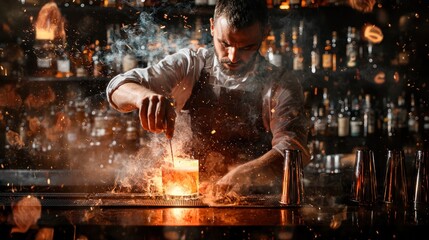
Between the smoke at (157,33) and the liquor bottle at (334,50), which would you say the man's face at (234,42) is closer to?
the smoke at (157,33)

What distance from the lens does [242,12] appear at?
87.0 inches

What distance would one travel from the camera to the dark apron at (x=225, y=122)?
102 inches

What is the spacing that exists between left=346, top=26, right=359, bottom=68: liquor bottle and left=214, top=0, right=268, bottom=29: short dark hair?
69.2 inches

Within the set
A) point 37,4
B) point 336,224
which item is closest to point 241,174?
point 336,224

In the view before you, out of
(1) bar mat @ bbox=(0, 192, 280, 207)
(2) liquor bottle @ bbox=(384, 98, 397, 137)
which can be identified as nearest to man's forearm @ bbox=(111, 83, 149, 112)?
(1) bar mat @ bbox=(0, 192, 280, 207)

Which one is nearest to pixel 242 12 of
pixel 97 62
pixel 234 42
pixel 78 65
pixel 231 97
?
pixel 234 42

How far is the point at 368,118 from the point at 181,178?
8.90ft

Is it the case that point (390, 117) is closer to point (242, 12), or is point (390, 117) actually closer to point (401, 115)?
point (401, 115)

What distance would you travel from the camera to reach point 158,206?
155 cm

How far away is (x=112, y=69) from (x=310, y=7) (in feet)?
5.48

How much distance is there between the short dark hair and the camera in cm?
219

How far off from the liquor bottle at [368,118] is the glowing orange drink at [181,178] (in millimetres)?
2602

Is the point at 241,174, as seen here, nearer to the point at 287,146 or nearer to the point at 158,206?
the point at 287,146

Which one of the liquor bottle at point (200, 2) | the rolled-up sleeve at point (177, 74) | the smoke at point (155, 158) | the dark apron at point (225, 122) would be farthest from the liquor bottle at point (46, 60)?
the dark apron at point (225, 122)
